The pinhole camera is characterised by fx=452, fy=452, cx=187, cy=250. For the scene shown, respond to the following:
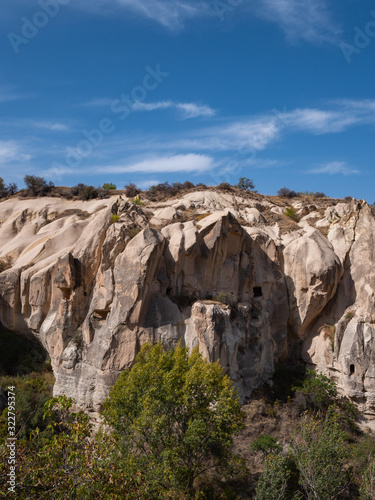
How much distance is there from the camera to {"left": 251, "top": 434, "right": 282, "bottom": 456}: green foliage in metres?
18.5

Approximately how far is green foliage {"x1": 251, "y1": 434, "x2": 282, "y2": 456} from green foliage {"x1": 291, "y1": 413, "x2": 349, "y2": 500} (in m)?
1.10

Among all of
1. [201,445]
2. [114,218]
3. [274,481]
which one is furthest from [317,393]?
[114,218]

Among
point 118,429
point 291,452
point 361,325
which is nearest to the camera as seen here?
point 118,429

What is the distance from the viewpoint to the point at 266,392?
77.3 feet

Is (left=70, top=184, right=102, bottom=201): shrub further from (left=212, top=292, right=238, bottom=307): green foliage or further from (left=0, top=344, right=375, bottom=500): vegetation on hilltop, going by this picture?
(left=0, top=344, right=375, bottom=500): vegetation on hilltop

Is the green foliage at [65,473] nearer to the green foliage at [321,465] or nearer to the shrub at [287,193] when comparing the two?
the green foliage at [321,465]

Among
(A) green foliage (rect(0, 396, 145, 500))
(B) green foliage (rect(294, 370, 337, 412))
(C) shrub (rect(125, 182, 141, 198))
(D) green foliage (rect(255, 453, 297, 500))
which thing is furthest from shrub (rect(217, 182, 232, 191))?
(A) green foliage (rect(0, 396, 145, 500))

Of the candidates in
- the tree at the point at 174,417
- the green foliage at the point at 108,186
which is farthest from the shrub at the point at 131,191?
the tree at the point at 174,417

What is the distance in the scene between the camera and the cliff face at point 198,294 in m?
21.6

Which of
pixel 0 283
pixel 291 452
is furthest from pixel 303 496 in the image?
pixel 0 283

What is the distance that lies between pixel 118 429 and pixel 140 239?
31.8 feet

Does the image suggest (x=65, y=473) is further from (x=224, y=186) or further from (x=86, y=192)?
(x=224, y=186)

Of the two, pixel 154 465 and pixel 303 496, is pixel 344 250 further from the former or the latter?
pixel 154 465

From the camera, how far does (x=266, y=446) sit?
18453mm
